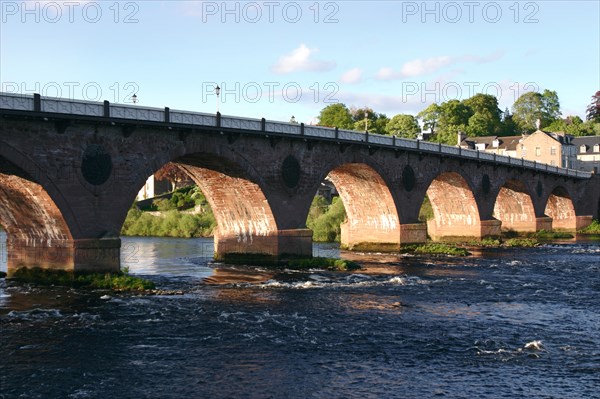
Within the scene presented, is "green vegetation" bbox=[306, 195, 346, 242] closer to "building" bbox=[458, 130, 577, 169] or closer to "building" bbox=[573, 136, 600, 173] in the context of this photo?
"building" bbox=[458, 130, 577, 169]

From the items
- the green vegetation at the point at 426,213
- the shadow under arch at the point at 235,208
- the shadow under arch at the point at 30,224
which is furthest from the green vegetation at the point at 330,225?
the shadow under arch at the point at 30,224

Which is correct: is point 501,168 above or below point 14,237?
above

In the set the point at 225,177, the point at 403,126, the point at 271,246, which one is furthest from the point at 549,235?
the point at 403,126

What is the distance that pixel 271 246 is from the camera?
5547 cm

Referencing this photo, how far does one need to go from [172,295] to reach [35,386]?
56.8ft

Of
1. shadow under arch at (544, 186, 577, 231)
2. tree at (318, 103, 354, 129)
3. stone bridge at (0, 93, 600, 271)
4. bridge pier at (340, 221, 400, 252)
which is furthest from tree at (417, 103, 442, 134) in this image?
bridge pier at (340, 221, 400, 252)

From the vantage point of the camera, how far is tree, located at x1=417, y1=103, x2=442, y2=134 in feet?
568

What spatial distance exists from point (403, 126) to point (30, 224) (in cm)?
12836

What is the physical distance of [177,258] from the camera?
212 feet

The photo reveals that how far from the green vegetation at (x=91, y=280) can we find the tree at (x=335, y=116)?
126m

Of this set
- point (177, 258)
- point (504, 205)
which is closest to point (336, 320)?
point (177, 258)

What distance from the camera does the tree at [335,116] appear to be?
165500 mm

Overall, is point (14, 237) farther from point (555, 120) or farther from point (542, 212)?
point (555, 120)

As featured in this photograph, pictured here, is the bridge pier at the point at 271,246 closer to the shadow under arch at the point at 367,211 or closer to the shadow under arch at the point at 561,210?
the shadow under arch at the point at 367,211
